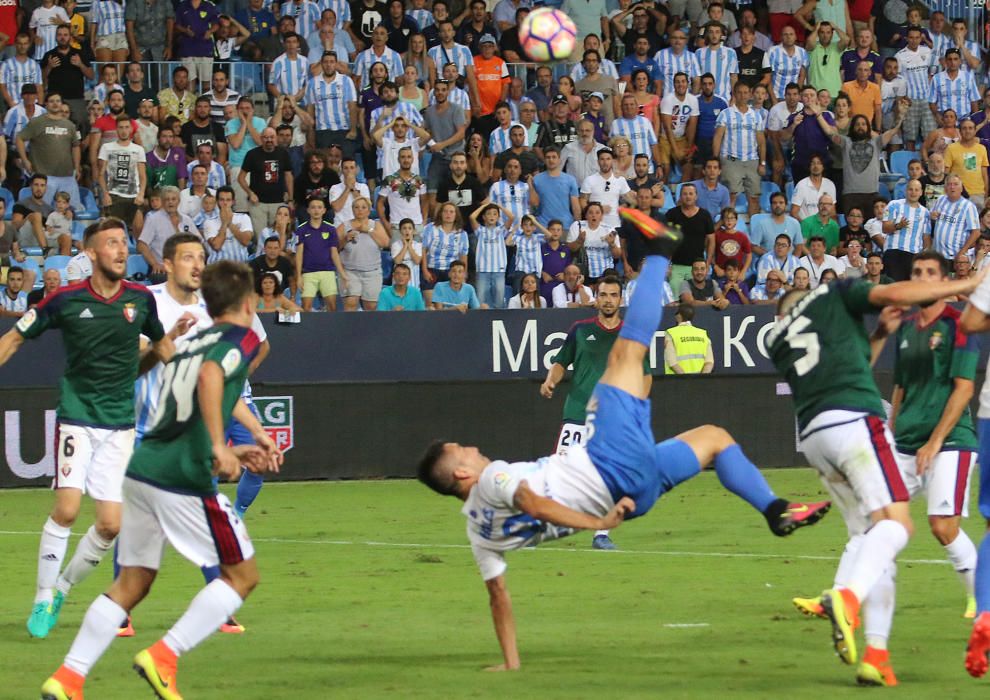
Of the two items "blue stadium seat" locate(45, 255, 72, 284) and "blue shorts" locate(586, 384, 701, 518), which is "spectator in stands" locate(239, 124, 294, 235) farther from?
"blue shorts" locate(586, 384, 701, 518)

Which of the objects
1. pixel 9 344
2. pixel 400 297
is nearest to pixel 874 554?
pixel 9 344

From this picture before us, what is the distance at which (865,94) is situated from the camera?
2472cm

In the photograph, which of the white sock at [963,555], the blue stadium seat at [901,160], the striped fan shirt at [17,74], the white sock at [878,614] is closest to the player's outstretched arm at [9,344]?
the white sock at [878,614]

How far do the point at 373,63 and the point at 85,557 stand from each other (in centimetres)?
1496

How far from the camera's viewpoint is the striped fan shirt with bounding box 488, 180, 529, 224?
22125mm

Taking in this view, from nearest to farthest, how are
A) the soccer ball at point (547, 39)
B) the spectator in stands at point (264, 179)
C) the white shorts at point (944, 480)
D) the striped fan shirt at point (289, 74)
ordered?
the white shorts at point (944, 480)
the soccer ball at point (547, 39)
the spectator in stands at point (264, 179)
the striped fan shirt at point (289, 74)

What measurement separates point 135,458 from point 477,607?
12.0 ft

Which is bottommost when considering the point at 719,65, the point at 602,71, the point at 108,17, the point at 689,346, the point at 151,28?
the point at 689,346

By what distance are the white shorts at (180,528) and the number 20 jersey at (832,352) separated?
112 inches

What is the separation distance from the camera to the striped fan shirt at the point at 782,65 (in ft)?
82.0

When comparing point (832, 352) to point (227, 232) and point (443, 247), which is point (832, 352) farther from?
point (227, 232)

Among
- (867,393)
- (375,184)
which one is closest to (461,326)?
(375,184)

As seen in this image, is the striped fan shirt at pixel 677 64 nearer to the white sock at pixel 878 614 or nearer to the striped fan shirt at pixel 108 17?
the striped fan shirt at pixel 108 17

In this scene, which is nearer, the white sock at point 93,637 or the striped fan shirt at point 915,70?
the white sock at point 93,637
